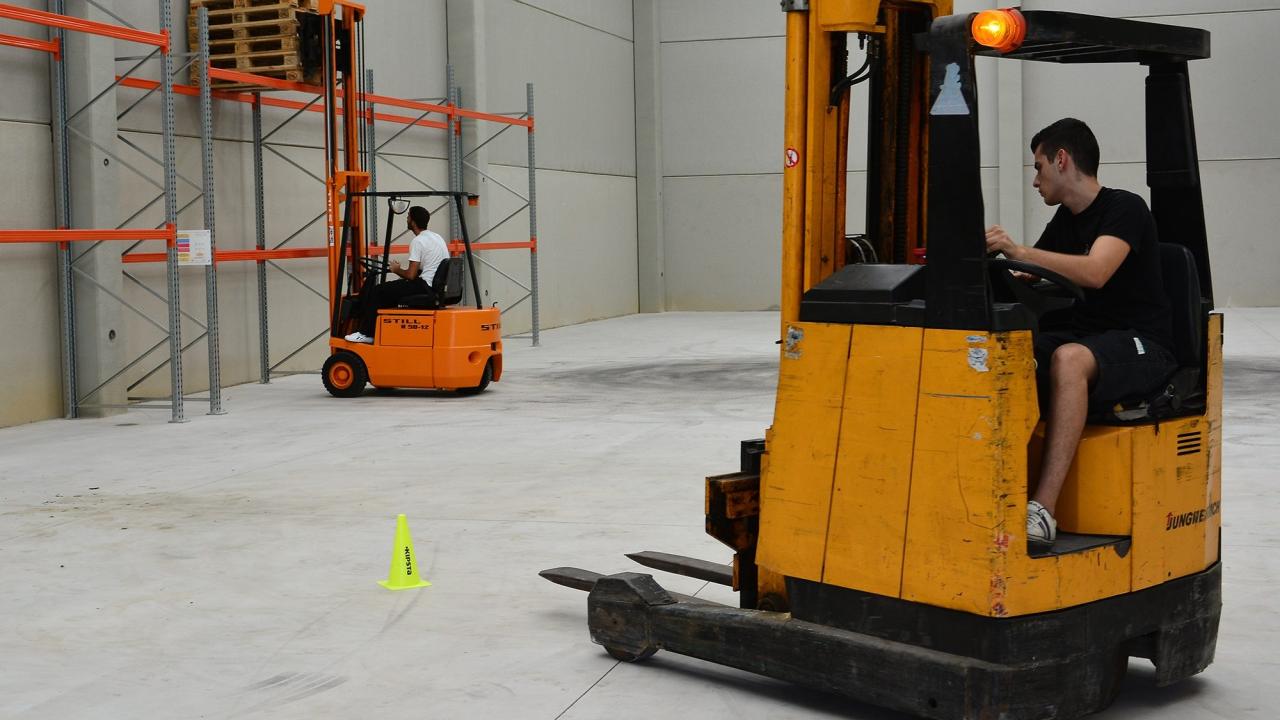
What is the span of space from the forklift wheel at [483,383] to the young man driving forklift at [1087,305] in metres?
9.85

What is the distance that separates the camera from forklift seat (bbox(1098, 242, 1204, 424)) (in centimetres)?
443

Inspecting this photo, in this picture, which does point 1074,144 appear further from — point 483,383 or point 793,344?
point 483,383

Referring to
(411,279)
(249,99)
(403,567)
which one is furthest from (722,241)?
(403,567)

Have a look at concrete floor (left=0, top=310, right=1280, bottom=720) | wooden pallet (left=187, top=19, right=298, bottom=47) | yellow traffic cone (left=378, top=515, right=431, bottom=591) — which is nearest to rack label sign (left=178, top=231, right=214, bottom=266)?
concrete floor (left=0, top=310, right=1280, bottom=720)

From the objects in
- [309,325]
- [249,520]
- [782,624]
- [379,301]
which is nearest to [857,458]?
[782,624]

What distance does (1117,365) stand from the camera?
4.25m

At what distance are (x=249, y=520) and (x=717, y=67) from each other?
20.9 metres

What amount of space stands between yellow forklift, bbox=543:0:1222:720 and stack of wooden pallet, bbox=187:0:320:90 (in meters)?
10.2

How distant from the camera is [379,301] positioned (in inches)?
549

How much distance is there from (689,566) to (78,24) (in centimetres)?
792

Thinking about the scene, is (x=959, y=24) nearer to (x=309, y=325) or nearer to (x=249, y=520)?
(x=249, y=520)

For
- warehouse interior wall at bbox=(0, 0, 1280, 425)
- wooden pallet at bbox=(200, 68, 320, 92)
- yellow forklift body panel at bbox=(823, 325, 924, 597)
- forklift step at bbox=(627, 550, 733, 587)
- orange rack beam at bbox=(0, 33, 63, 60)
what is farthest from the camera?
warehouse interior wall at bbox=(0, 0, 1280, 425)

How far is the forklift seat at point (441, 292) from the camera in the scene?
13711 mm

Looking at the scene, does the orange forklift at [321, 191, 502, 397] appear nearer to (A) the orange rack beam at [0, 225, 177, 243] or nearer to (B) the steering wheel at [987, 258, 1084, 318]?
(A) the orange rack beam at [0, 225, 177, 243]
